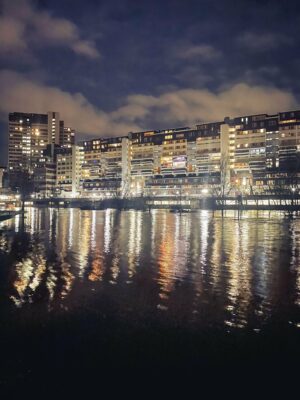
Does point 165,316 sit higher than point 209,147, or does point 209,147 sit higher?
point 209,147

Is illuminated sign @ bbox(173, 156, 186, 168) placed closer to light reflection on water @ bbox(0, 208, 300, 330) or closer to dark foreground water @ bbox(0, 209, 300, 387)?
light reflection on water @ bbox(0, 208, 300, 330)

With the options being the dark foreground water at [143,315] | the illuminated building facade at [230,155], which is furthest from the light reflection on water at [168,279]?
the illuminated building facade at [230,155]

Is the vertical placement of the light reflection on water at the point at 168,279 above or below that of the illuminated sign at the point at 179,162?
below

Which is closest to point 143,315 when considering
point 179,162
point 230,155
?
point 230,155

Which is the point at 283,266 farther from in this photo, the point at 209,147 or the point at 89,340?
the point at 209,147

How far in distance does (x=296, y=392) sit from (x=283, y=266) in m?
11.4

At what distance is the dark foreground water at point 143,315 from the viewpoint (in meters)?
7.46

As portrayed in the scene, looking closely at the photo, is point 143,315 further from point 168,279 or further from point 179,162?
point 179,162

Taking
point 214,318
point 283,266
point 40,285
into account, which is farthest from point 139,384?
point 283,266

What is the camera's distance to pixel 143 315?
1008 cm

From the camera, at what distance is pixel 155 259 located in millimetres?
19078

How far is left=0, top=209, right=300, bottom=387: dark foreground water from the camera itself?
7.46m

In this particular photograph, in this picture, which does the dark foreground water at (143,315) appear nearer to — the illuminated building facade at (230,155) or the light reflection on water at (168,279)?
the light reflection on water at (168,279)

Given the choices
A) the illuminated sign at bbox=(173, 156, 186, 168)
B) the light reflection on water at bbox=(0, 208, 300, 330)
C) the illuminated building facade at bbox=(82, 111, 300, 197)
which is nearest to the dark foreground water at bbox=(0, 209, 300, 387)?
the light reflection on water at bbox=(0, 208, 300, 330)
